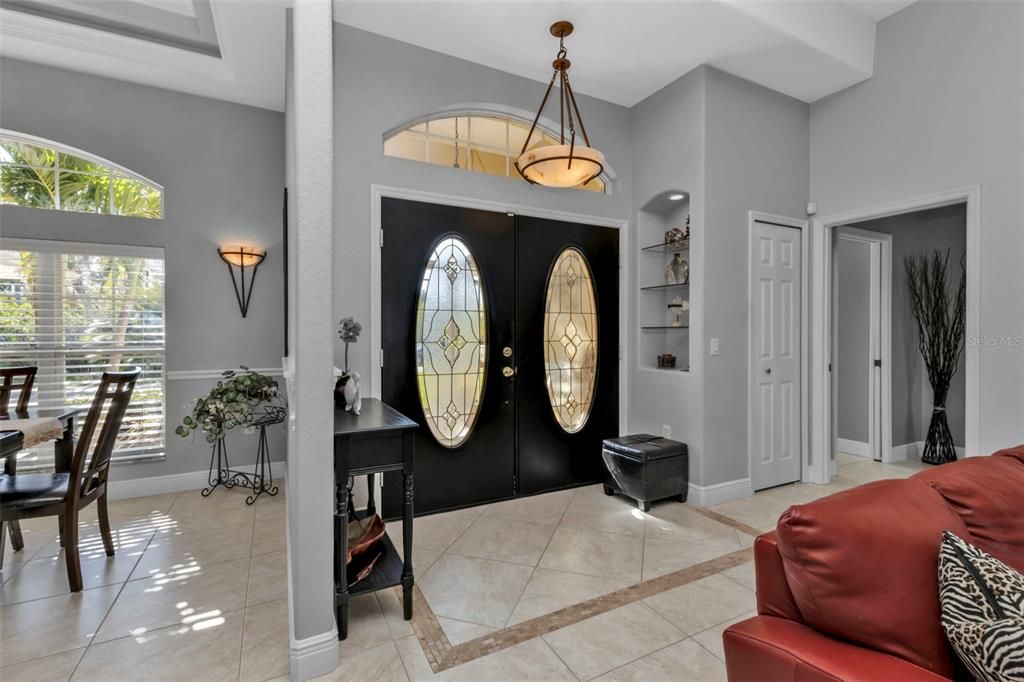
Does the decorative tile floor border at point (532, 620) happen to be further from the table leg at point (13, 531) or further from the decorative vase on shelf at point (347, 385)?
the table leg at point (13, 531)

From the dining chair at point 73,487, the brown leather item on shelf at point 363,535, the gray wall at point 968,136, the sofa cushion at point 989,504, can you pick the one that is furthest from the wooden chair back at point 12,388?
the gray wall at point 968,136

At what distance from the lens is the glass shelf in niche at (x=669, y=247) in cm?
378

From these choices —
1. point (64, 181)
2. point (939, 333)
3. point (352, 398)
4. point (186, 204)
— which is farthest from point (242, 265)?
point (939, 333)

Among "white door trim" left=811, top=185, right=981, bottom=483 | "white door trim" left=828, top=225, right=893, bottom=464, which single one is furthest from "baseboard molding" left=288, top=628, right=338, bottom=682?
"white door trim" left=828, top=225, right=893, bottom=464

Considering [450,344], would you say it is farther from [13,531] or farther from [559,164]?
[13,531]

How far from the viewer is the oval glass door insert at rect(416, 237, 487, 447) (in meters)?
3.28

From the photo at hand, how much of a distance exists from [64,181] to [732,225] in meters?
4.83

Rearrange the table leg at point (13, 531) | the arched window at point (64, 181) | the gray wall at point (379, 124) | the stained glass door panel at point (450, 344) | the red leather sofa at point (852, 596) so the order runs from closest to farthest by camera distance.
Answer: the red leather sofa at point (852, 596) < the table leg at point (13, 531) < the gray wall at point (379, 124) < the stained glass door panel at point (450, 344) < the arched window at point (64, 181)

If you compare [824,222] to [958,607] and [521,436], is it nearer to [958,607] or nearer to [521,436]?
[521,436]

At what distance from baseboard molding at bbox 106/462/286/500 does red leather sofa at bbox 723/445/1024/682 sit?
13.1 feet

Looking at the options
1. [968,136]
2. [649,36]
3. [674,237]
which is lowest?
[674,237]

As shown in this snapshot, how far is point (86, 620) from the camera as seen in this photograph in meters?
2.09

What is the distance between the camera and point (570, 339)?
383 cm

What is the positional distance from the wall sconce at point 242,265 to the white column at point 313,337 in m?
2.43
